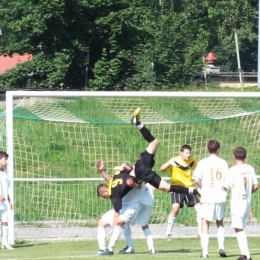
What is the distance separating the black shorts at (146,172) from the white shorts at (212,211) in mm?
743

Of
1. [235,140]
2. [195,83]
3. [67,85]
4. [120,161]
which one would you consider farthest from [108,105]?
[195,83]

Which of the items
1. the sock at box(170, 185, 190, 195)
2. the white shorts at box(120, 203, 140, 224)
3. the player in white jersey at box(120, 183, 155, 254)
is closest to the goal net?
the sock at box(170, 185, 190, 195)

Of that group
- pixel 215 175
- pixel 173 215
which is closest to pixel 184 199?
pixel 173 215

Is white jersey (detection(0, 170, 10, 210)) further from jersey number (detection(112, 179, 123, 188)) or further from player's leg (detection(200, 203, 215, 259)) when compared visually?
player's leg (detection(200, 203, 215, 259))

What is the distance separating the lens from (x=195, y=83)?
114 ft

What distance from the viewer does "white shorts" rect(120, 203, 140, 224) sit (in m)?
10.5

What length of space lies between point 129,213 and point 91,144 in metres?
5.56

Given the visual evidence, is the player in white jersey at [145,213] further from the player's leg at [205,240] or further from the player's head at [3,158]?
the player's head at [3,158]

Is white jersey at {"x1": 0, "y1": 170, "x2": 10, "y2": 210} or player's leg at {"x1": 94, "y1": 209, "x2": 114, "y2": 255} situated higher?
white jersey at {"x1": 0, "y1": 170, "x2": 10, "y2": 210}

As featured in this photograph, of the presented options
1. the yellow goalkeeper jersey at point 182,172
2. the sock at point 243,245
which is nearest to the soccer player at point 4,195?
the yellow goalkeeper jersey at point 182,172

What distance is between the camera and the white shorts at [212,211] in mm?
10336

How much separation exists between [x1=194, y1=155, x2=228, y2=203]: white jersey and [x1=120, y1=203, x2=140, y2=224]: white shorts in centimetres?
102

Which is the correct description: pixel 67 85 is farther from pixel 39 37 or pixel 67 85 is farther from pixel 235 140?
pixel 235 140

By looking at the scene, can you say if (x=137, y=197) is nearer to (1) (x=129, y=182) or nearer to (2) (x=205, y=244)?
(1) (x=129, y=182)
